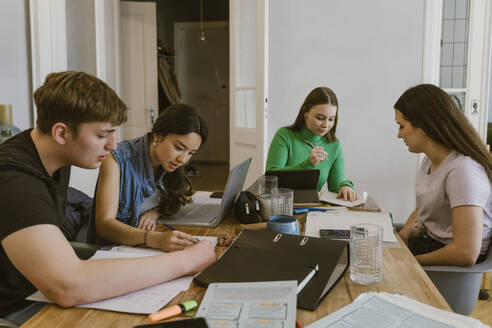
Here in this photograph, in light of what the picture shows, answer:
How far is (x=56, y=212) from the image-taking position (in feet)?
3.42

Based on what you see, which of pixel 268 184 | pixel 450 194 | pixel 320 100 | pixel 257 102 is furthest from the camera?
pixel 257 102

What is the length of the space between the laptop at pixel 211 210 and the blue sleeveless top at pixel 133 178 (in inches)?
4.6

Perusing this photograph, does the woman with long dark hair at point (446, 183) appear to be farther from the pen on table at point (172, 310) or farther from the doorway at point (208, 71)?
the doorway at point (208, 71)

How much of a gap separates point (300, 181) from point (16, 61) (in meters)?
1.89

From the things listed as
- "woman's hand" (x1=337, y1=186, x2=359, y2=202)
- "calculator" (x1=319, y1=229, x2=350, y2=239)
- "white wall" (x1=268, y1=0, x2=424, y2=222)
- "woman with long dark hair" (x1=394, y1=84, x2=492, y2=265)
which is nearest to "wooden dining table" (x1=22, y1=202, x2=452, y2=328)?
"calculator" (x1=319, y1=229, x2=350, y2=239)

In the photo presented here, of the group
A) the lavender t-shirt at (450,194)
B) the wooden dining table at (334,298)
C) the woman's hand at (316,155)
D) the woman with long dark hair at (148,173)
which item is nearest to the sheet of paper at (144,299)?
the wooden dining table at (334,298)

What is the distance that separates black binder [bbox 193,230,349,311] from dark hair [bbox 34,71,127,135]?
1.50 feet

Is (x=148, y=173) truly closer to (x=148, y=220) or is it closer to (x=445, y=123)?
(x=148, y=220)

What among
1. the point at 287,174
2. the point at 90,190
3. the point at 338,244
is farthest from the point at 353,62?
the point at 338,244

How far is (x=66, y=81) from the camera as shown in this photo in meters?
1.01

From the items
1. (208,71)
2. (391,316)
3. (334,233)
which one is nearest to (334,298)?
(391,316)

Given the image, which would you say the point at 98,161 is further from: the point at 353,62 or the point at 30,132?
the point at 353,62

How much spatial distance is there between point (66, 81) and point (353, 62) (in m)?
3.11

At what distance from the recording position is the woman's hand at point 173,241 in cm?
120
